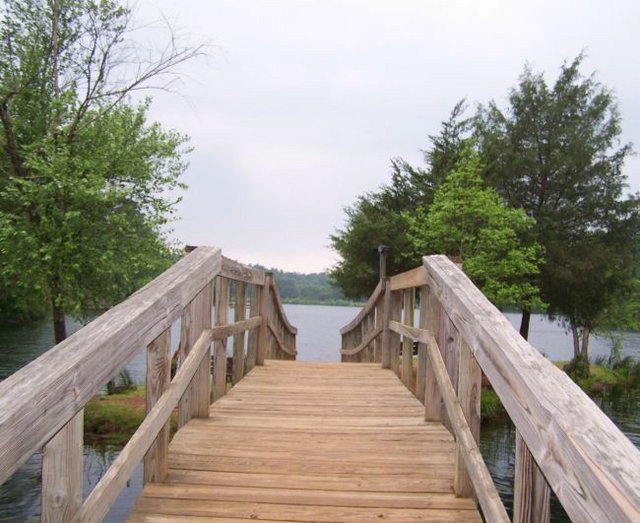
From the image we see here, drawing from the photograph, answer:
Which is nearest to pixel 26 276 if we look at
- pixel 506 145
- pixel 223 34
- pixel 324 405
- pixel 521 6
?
pixel 223 34

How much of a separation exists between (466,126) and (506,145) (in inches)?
108

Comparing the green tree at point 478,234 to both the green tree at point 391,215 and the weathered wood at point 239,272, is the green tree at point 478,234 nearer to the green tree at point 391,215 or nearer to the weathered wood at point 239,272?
the green tree at point 391,215

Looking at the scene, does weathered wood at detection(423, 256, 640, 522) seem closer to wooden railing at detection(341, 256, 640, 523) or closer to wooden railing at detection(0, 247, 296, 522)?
wooden railing at detection(341, 256, 640, 523)

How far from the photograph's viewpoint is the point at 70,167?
44.5ft

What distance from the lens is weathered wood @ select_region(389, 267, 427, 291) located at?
4.15 metres

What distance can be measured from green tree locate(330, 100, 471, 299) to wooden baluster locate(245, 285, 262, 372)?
17029 millimetres

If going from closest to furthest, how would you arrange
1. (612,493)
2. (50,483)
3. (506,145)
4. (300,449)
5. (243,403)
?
(612,493) < (50,483) < (300,449) < (243,403) < (506,145)

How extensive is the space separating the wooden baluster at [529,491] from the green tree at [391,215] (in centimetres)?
2165

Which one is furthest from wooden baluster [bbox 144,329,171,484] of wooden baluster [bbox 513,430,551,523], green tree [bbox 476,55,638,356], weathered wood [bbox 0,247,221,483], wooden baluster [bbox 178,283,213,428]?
green tree [bbox 476,55,638,356]

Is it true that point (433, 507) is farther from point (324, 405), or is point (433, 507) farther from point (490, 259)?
point (490, 259)

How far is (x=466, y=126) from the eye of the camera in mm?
26391

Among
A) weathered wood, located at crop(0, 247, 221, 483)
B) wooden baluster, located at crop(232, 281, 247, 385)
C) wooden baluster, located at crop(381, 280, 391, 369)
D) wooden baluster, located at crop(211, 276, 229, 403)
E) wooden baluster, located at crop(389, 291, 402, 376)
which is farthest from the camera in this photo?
wooden baluster, located at crop(381, 280, 391, 369)

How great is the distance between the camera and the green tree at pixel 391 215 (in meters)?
24.5

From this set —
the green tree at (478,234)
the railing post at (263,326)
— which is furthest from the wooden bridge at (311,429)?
the green tree at (478,234)
